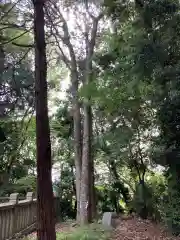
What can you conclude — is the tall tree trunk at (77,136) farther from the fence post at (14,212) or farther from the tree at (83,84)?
the fence post at (14,212)

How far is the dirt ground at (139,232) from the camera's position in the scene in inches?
286

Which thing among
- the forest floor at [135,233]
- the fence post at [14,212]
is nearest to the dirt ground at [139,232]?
the forest floor at [135,233]

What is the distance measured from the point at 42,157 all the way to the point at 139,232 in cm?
437

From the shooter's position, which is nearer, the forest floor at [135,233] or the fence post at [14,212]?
the fence post at [14,212]

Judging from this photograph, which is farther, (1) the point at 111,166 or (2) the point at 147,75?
(1) the point at 111,166

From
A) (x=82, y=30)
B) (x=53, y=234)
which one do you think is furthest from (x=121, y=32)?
(x=53, y=234)

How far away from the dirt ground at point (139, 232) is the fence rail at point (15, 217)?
2.13 m

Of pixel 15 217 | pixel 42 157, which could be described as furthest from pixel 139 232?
pixel 42 157

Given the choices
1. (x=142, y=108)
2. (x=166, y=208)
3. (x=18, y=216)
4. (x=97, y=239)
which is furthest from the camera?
(x=142, y=108)

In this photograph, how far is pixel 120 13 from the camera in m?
8.23

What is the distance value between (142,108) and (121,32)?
108 inches

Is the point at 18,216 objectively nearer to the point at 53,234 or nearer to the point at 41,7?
the point at 53,234

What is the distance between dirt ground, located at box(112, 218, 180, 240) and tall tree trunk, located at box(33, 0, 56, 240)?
3.15 m

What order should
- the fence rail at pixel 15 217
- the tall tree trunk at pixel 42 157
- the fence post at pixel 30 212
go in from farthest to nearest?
the fence post at pixel 30 212
the fence rail at pixel 15 217
the tall tree trunk at pixel 42 157
